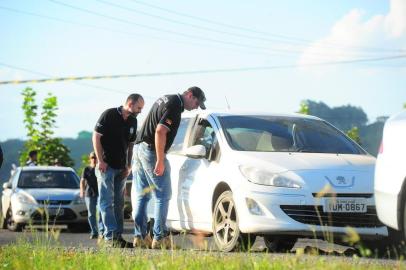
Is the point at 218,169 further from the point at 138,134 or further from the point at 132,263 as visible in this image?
the point at 132,263

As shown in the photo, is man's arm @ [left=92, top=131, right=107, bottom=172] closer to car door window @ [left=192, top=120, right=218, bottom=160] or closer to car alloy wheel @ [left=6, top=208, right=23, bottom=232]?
car door window @ [left=192, top=120, right=218, bottom=160]

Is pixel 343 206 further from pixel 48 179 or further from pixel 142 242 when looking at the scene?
pixel 48 179

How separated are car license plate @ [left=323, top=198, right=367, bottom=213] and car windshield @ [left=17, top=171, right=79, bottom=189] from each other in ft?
35.6

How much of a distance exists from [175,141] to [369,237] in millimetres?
3096

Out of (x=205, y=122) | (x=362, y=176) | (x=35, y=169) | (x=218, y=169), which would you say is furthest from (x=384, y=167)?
(x=35, y=169)

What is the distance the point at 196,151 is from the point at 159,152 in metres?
0.42

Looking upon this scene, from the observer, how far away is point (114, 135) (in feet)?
38.7

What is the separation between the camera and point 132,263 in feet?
26.6

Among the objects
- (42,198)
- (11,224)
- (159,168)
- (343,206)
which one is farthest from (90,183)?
(343,206)

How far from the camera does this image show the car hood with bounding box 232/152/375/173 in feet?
33.2

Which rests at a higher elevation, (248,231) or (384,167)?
(384,167)

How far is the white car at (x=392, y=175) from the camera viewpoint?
7691 millimetres

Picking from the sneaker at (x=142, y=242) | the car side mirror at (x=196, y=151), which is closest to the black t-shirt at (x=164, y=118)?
the car side mirror at (x=196, y=151)

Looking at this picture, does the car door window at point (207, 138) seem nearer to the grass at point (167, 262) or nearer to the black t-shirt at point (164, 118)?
the black t-shirt at point (164, 118)
